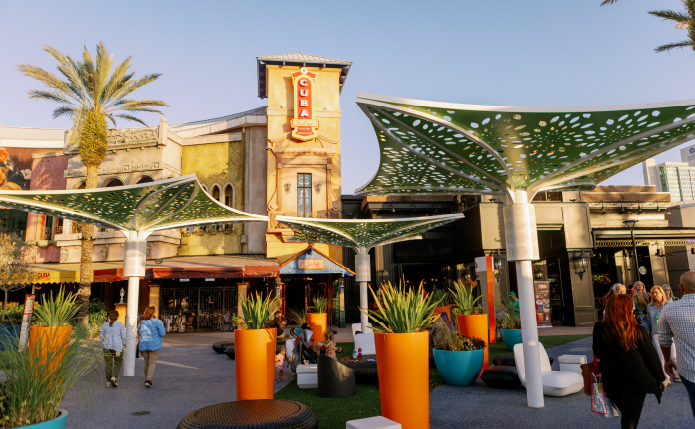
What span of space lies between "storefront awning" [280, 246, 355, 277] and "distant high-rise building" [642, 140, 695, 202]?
178778 millimetres

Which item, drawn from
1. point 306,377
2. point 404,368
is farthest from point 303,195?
point 404,368

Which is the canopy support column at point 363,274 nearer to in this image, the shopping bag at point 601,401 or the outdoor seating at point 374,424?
the outdoor seating at point 374,424

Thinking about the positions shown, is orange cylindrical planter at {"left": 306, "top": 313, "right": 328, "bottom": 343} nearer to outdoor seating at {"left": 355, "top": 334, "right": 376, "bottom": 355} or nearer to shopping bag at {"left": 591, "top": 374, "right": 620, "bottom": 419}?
outdoor seating at {"left": 355, "top": 334, "right": 376, "bottom": 355}

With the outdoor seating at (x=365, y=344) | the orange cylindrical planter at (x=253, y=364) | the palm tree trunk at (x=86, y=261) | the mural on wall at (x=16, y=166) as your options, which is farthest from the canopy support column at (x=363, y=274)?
the mural on wall at (x=16, y=166)

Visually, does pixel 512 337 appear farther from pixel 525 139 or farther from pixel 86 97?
pixel 86 97

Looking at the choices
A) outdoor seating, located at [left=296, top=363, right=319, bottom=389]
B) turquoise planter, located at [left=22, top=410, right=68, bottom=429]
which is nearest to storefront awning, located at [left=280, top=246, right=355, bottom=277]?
outdoor seating, located at [left=296, top=363, right=319, bottom=389]

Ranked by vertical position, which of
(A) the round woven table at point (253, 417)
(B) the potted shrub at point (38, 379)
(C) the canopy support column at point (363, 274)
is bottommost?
(A) the round woven table at point (253, 417)

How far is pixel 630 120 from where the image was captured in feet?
17.9

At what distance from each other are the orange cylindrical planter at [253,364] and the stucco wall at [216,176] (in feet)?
56.8

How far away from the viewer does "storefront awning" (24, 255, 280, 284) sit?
751 inches

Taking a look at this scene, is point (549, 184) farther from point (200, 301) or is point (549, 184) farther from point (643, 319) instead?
point (200, 301)

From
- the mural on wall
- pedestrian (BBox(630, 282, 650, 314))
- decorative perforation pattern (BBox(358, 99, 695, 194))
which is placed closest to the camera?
decorative perforation pattern (BBox(358, 99, 695, 194))

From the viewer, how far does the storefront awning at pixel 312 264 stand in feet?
68.0

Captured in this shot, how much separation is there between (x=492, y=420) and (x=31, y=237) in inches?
1069
